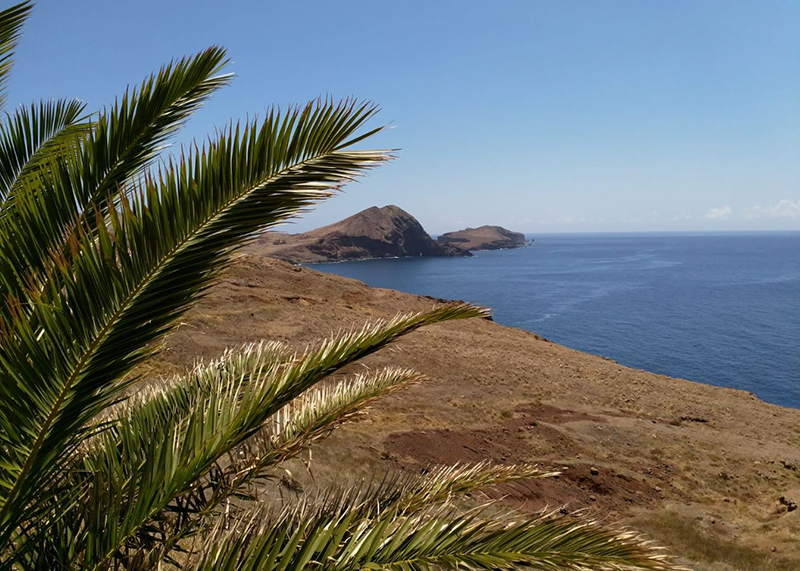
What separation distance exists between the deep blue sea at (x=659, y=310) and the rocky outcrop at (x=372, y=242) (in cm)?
2677

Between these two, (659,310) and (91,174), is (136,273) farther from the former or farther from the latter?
(659,310)

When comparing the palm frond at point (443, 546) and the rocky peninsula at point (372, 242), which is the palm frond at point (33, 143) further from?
the rocky peninsula at point (372, 242)

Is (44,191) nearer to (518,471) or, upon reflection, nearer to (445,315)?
(445,315)

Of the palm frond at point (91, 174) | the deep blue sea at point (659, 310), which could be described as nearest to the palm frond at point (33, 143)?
the palm frond at point (91, 174)

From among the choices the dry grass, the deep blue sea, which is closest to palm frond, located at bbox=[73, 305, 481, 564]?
the dry grass

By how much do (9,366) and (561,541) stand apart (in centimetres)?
310

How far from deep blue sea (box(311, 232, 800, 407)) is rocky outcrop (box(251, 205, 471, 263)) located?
2677 cm

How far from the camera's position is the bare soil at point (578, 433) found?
37.6ft

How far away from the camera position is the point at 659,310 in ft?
234

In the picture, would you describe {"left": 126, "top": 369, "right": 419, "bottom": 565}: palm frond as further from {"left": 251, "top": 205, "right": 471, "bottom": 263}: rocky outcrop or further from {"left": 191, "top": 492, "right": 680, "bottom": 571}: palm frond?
{"left": 251, "top": 205, "right": 471, "bottom": 263}: rocky outcrop

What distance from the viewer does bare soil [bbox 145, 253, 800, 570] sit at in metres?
11.5

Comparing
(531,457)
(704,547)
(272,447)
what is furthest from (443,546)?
(531,457)

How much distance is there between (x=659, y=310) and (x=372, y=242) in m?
104

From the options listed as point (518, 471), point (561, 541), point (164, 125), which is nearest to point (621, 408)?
point (518, 471)
